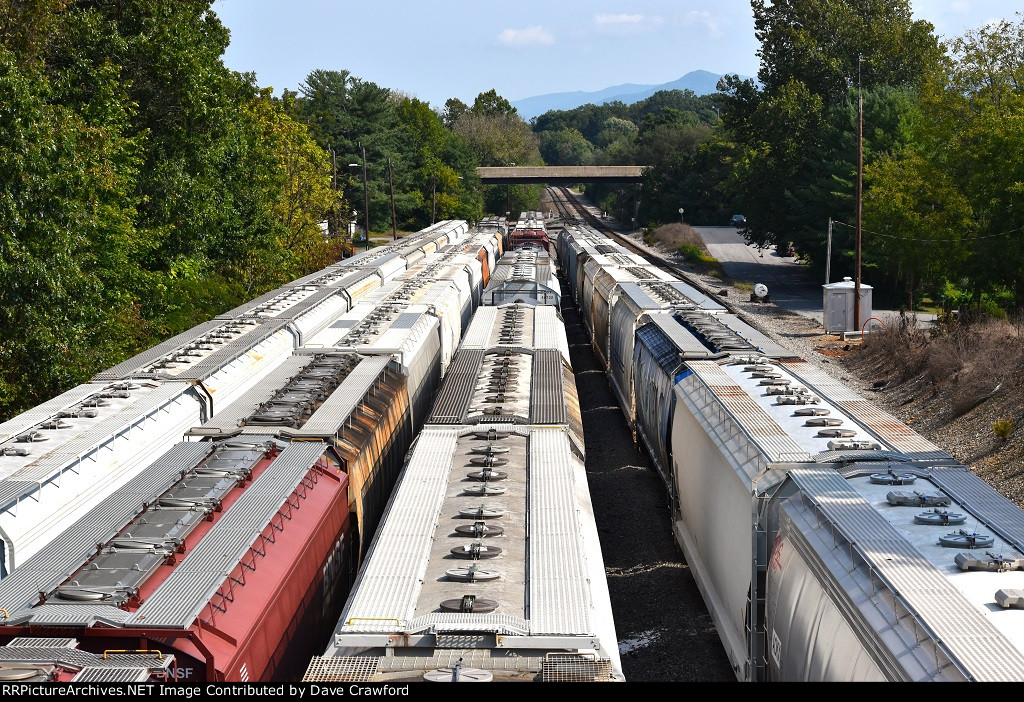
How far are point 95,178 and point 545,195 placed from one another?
16683 cm

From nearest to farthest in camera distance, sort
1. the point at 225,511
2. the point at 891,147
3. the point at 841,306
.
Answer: the point at 225,511 → the point at 841,306 → the point at 891,147

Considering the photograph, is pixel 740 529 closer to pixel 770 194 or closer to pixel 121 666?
pixel 121 666

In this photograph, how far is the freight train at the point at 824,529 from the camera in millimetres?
7734

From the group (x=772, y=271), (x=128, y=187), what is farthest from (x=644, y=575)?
(x=772, y=271)

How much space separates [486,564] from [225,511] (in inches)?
133

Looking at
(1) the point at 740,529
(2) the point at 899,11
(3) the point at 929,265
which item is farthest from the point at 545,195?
(1) the point at 740,529

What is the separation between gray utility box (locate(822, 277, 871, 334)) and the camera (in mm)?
38438

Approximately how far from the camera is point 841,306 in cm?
3856

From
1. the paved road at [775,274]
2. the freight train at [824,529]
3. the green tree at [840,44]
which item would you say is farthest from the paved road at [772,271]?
Result: the freight train at [824,529]

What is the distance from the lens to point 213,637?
8.77m

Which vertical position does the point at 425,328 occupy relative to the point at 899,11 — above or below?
below

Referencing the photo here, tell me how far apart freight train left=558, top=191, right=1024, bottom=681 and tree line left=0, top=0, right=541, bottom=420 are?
51.2ft

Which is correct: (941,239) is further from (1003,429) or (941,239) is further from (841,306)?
(1003,429)

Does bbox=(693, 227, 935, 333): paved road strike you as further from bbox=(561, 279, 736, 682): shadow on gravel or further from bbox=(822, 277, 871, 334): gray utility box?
bbox=(561, 279, 736, 682): shadow on gravel
